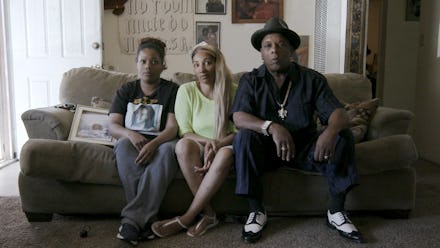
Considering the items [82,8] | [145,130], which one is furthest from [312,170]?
[82,8]

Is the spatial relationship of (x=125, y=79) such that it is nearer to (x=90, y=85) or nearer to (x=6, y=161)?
(x=90, y=85)

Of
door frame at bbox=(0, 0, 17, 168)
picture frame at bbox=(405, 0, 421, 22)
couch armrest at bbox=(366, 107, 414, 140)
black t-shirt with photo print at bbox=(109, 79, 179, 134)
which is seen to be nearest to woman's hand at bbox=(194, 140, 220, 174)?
black t-shirt with photo print at bbox=(109, 79, 179, 134)

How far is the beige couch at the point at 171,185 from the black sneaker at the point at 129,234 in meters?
0.22

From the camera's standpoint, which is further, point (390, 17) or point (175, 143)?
point (390, 17)

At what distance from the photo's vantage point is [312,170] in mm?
1940

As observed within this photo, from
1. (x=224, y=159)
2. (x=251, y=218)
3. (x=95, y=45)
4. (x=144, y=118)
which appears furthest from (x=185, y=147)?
(x=95, y=45)

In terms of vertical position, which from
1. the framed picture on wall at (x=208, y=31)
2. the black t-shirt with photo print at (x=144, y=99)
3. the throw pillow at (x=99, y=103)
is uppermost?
the framed picture on wall at (x=208, y=31)

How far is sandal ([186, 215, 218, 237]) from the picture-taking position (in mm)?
1813

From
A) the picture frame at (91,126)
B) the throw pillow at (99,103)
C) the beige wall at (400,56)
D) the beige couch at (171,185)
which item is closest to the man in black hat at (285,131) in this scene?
the beige couch at (171,185)

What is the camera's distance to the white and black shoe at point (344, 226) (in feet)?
5.72

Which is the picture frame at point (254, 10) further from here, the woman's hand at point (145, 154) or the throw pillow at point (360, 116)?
the woman's hand at point (145, 154)

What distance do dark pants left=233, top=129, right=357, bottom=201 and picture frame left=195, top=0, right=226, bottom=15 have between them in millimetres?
2340

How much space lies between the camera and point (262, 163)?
6.09ft

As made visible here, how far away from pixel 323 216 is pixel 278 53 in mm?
862
